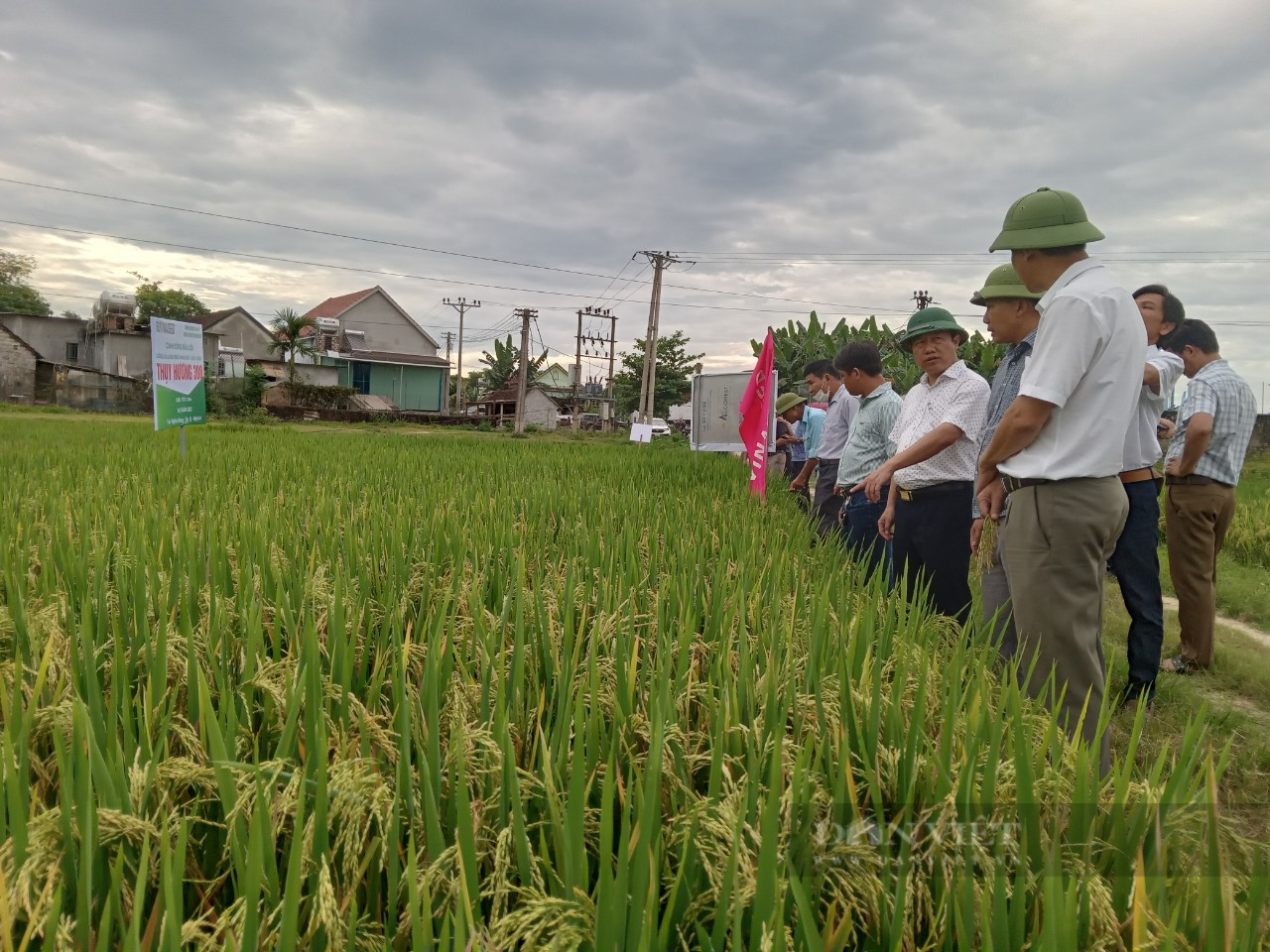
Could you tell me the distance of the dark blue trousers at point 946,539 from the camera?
10.1 ft

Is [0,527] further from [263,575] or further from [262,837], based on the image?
[262,837]

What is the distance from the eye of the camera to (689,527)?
348 centimetres

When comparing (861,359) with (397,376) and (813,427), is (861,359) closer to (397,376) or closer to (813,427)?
(813,427)

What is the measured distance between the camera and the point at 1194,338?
3.54 meters

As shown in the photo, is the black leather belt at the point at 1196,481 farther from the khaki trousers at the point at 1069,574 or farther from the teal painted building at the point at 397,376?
the teal painted building at the point at 397,376

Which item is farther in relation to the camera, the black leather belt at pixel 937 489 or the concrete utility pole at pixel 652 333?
the concrete utility pole at pixel 652 333

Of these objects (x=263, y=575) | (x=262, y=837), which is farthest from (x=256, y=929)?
(x=263, y=575)

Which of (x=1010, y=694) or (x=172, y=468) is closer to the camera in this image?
(x=1010, y=694)

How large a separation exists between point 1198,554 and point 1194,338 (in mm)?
995

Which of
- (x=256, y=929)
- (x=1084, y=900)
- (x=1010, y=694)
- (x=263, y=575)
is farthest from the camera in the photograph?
(x=263, y=575)

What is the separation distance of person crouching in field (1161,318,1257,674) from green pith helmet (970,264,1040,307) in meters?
1.52

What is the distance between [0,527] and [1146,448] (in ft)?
14.6

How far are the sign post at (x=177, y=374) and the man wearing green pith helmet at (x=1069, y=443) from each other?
21.1ft

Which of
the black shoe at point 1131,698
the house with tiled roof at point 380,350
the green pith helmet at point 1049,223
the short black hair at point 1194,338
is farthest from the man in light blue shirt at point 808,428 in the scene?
the house with tiled roof at point 380,350
